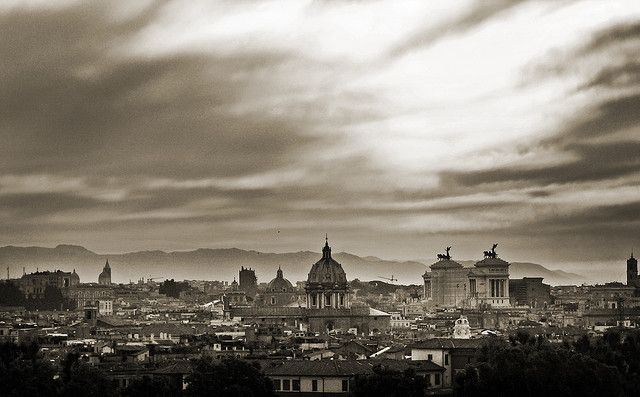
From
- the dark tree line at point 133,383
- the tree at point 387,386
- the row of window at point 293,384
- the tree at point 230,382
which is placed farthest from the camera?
the row of window at point 293,384

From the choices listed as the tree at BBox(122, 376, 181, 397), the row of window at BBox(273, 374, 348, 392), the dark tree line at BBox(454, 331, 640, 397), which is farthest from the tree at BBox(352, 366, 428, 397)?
the tree at BBox(122, 376, 181, 397)

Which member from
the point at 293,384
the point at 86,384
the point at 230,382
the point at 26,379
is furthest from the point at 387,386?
the point at 26,379

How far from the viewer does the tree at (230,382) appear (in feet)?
257

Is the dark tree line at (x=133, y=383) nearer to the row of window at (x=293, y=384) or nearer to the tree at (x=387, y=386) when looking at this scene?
the row of window at (x=293, y=384)

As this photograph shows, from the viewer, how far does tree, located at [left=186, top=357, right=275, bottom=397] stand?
7844 cm

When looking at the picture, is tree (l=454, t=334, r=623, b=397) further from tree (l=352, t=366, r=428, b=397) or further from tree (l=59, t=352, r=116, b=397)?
tree (l=59, t=352, r=116, b=397)

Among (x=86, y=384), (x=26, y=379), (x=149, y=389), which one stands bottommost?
(x=149, y=389)

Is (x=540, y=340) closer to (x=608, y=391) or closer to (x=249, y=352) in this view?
(x=249, y=352)

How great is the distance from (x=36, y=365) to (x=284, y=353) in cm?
2709

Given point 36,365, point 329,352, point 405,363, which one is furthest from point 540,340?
point 36,365

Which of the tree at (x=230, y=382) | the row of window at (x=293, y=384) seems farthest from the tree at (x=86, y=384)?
the row of window at (x=293, y=384)

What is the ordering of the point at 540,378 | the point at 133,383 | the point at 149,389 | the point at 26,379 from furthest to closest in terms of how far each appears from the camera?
the point at 540,378, the point at 133,383, the point at 26,379, the point at 149,389

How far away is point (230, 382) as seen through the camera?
7938 centimetres

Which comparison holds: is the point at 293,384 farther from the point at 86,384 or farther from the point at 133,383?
the point at 86,384
